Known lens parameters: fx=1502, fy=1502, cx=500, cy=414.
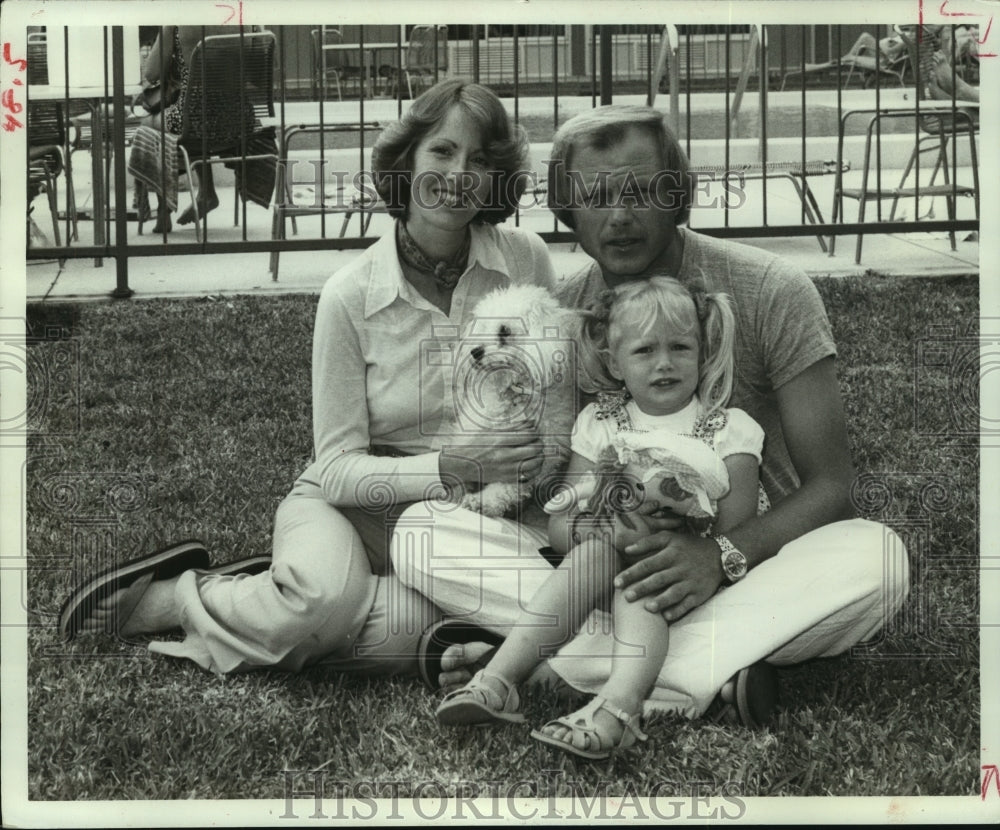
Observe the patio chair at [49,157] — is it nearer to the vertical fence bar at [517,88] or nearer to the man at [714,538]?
the vertical fence bar at [517,88]

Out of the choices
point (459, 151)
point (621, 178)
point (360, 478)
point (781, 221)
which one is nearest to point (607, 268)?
point (621, 178)

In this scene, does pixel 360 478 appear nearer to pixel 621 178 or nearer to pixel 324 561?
pixel 324 561

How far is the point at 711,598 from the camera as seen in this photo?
329 cm

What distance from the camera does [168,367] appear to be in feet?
13.1

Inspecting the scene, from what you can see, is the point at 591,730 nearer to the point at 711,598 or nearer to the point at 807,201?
the point at 711,598

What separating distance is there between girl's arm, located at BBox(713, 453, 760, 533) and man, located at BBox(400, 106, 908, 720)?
0.10 ft

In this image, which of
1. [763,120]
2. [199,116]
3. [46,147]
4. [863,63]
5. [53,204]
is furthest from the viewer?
[863,63]

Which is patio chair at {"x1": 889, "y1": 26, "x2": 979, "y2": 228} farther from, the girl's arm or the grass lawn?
the girl's arm

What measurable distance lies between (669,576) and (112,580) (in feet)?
4.31

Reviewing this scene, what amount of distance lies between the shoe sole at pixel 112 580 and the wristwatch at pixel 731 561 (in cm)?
131

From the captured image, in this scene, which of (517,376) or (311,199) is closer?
(517,376)

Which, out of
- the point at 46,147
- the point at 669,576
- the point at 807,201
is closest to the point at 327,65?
the point at 46,147

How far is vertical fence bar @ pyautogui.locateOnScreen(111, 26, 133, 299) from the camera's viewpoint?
4.32 meters

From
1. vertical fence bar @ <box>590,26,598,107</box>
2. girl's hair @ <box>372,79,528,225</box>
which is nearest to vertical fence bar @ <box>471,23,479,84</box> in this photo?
girl's hair @ <box>372,79,528,225</box>
